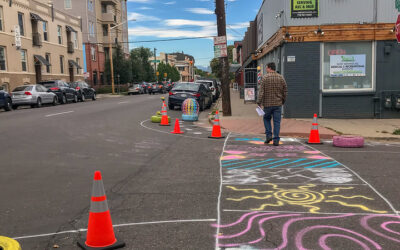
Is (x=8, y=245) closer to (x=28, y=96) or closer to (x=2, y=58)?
(x=28, y=96)

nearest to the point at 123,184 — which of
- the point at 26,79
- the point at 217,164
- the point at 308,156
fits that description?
the point at 217,164

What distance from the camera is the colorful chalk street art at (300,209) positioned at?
3598mm

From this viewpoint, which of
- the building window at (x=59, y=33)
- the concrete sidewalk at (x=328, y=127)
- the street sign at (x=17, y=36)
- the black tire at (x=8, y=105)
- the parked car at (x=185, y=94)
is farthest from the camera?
the building window at (x=59, y=33)

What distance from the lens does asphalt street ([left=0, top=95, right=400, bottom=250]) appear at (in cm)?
372

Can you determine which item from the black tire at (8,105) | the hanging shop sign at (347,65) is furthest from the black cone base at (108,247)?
the black tire at (8,105)

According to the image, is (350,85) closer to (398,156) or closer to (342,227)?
(398,156)

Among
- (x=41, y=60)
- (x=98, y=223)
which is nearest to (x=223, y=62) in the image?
(x=98, y=223)

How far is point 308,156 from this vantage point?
7.73 m

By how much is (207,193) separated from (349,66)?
10.8m

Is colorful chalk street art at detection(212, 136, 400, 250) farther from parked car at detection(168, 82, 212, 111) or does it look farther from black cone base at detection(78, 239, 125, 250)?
parked car at detection(168, 82, 212, 111)

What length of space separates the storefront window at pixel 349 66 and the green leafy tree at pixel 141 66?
142 feet

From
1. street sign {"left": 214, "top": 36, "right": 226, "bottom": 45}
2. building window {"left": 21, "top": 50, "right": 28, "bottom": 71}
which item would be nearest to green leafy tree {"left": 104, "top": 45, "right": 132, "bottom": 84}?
building window {"left": 21, "top": 50, "right": 28, "bottom": 71}

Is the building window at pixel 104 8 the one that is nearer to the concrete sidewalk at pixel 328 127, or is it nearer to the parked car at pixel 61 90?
the parked car at pixel 61 90

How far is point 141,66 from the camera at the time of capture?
187 feet
